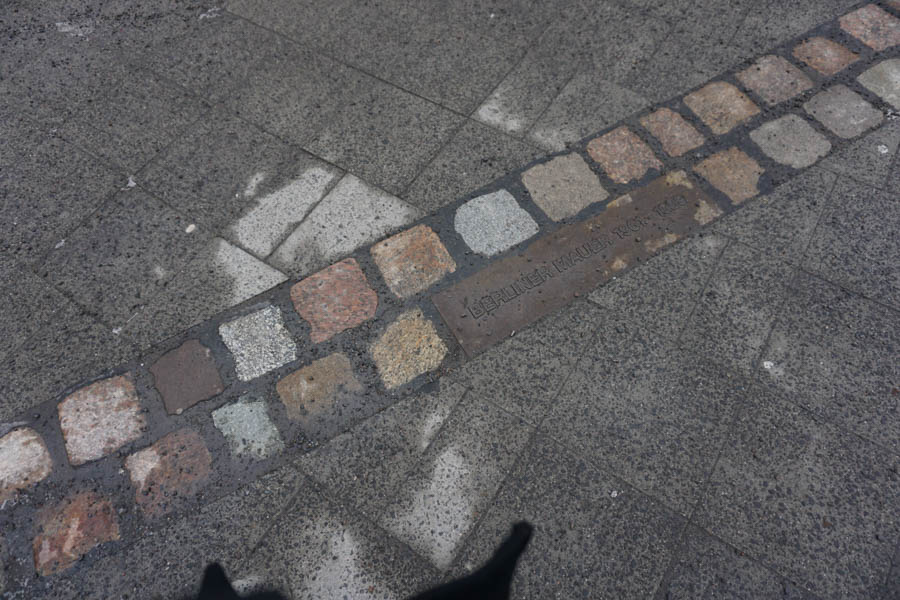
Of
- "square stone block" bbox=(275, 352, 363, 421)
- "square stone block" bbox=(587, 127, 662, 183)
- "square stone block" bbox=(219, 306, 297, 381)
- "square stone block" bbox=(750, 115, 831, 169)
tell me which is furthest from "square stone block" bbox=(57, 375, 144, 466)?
"square stone block" bbox=(750, 115, 831, 169)

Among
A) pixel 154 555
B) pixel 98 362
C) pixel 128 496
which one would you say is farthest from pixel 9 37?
pixel 154 555

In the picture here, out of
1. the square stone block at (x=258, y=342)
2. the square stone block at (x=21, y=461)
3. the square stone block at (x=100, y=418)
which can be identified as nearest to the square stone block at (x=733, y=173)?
the square stone block at (x=258, y=342)

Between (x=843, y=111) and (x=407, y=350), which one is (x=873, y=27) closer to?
(x=843, y=111)

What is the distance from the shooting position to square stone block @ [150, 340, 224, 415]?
279cm

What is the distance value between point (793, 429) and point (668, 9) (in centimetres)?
332

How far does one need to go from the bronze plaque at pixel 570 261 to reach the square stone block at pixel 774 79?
101 cm

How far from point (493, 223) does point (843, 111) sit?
101 inches

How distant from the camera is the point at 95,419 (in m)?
2.76

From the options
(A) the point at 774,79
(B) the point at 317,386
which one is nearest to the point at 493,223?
(B) the point at 317,386

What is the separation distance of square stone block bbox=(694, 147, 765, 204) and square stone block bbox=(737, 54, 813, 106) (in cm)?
58

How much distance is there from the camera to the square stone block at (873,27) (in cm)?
384

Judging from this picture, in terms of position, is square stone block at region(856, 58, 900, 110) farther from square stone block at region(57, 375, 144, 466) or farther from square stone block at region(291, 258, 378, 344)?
square stone block at region(57, 375, 144, 466)

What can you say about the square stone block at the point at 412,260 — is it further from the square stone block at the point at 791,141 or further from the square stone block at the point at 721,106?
the square stone block at the point at 791,141

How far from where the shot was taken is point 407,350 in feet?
9.40
